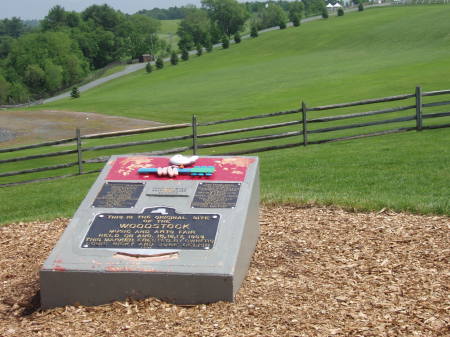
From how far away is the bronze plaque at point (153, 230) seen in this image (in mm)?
6781

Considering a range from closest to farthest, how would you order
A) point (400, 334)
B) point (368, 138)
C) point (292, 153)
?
1. point (400, 334)
2. point (292, 153)
3. point (368, 138)

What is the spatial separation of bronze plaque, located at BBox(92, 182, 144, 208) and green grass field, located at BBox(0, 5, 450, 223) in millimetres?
3264

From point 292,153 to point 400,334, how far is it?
A: 11.9m

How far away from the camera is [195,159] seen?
820cm

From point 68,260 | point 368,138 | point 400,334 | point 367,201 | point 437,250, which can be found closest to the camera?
point 400,334

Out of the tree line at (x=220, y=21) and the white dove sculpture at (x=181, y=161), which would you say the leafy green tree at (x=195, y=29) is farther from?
the white dove sculpture at (x=181, y=161)

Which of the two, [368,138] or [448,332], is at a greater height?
[448,332]

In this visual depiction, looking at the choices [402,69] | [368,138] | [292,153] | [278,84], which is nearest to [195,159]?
[292,153]

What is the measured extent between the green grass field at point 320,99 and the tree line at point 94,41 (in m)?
15.8

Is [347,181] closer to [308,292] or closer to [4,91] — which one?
[308,292]

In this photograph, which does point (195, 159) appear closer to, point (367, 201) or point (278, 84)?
point (367, 201)

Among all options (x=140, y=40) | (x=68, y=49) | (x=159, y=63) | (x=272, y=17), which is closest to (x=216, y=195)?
(x=159, y=63)

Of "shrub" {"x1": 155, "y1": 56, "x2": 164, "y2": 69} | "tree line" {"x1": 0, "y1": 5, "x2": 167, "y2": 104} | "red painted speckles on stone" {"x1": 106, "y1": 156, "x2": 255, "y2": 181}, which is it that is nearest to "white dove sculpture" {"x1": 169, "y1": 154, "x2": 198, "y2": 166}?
"red painted speckles on stone" {"x1": 106, "y1": 156, "x2": 255, "y2": 181}

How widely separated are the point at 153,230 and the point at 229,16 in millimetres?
127100
